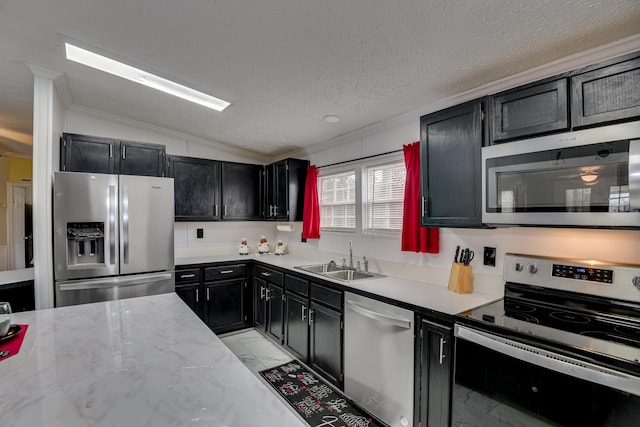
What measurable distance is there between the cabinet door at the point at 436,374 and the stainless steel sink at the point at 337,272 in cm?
100

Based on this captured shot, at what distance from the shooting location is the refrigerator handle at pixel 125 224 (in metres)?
2.90

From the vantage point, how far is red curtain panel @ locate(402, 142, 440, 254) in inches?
95.1

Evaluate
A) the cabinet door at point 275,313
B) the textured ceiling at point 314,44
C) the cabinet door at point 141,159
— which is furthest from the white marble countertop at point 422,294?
the cabinet door at point 141,159

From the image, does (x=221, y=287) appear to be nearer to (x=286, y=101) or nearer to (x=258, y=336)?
(x=258, y=336)

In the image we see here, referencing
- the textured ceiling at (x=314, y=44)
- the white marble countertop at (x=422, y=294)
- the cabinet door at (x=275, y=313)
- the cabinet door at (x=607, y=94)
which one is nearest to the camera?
the cabinet door at (x=607, y=94)

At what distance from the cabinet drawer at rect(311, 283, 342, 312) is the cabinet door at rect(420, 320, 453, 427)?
2.59 ft

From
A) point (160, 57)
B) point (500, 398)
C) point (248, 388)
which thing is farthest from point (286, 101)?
point (500, 398)

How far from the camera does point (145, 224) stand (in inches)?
119

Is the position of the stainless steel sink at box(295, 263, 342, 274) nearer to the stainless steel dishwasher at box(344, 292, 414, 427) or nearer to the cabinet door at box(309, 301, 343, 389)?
the cabinet door at box(309, 301, 343, 389)

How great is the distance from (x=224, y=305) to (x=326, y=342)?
1.58 meters

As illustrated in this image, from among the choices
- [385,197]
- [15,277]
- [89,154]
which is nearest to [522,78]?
[385,197]

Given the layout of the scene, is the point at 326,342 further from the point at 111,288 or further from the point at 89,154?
the point at 89,154

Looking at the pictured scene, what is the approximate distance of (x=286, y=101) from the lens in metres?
2.66

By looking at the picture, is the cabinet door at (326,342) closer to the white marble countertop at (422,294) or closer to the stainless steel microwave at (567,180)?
the white marble countertop at (422,294)
